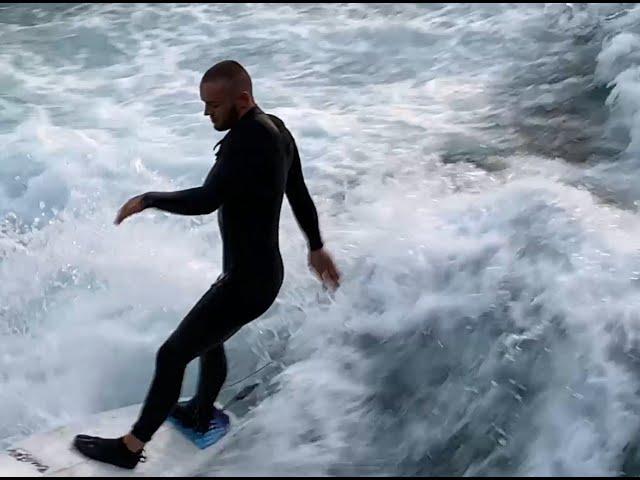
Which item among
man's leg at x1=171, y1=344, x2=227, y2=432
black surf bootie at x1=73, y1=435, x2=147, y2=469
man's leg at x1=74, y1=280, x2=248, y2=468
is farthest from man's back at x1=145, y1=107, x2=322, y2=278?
black surf bootie at x1=73, y1=435, x2=147, y2=469

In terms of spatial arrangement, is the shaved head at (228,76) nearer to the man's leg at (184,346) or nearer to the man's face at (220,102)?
→ the man's face at (220,102)

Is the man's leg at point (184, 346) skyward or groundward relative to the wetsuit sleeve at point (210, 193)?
groundward

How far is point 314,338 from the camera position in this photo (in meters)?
4.71

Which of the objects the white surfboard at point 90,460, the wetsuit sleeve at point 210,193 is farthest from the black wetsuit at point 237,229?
the white surfboard at point 90,460

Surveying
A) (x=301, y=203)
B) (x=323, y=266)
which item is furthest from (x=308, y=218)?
(x=323, y=266)

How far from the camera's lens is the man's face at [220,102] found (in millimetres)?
3180

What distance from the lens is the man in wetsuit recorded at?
310cm

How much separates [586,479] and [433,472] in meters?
0.60

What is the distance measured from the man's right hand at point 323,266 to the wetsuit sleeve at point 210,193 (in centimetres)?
69

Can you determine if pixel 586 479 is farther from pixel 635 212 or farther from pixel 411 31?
pixel 411 31

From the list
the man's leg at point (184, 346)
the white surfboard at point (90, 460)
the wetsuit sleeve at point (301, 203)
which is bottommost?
the white surfboard at point (90, 460)

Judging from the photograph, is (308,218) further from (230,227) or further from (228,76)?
(228,76)

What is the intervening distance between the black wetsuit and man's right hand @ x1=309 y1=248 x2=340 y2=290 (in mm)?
231

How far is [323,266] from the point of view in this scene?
375 centimetres
